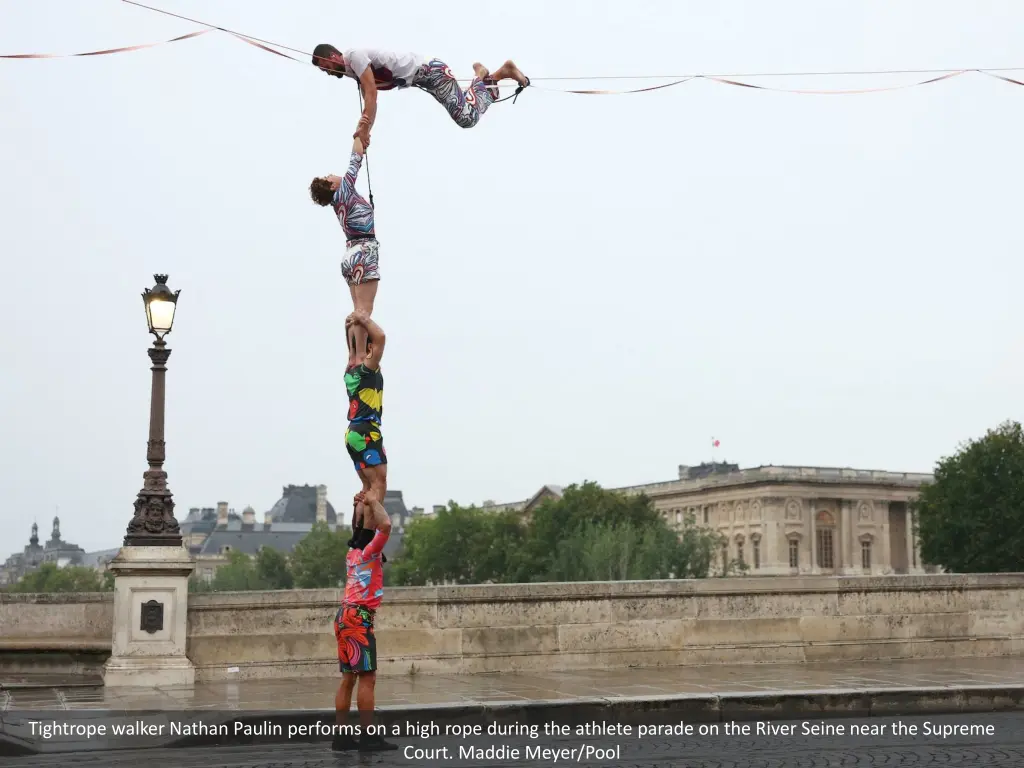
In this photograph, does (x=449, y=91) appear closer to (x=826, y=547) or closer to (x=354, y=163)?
(x=354, y=163)

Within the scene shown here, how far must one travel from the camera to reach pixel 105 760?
8594 mm

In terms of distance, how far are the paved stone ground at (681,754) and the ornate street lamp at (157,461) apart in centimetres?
539

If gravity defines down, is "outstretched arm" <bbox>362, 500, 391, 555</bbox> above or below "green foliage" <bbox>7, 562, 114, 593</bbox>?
above

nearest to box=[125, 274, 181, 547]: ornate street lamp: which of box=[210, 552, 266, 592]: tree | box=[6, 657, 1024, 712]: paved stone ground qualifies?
box=[6, 657, 1024, 712]: paved stone ground

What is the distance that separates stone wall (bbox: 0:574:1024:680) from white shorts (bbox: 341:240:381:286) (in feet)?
21.1

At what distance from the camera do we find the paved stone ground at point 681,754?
8.16 m

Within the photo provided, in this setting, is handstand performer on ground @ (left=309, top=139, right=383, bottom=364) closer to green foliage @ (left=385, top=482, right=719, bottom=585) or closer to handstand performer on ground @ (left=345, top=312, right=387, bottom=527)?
handstand performer on ground @ (left=345, top=312, right=387, bottom=527)

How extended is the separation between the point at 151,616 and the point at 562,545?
3399 inches

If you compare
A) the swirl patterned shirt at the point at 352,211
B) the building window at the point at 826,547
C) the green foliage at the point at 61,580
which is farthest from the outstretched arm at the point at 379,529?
the green foliage at the point at 61,580

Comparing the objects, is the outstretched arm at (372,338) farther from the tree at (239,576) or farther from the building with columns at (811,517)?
the tree at (239,576)

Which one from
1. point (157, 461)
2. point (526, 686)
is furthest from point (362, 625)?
point (157, 461)

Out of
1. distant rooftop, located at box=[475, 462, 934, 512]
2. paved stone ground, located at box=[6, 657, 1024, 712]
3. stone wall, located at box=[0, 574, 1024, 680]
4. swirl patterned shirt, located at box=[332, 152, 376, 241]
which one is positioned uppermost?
distant rooftop, located at box=[475, 462, 934, 512]

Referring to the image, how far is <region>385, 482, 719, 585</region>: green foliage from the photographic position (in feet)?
286

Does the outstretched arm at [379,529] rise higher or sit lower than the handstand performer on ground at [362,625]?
higher
